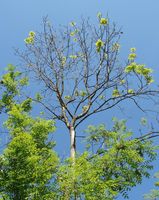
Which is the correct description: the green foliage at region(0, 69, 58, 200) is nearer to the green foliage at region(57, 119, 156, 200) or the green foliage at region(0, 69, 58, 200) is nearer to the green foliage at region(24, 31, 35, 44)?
the green foliage at region(57, 119, 156, 200)

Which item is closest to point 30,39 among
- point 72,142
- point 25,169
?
point 72,142

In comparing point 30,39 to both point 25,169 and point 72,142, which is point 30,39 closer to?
point 72,142

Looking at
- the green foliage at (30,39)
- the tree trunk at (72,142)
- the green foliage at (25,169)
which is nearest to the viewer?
the green foliage at (25,169)

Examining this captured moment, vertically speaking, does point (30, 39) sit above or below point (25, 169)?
above

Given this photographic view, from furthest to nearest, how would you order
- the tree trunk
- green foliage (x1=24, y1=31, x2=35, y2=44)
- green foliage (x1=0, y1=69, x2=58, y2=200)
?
green foliage (x1=24, y1=31, x2=35, y2=44), the tree trunk, green foliage (x1=0, y1=69, x2=58, y2=200)

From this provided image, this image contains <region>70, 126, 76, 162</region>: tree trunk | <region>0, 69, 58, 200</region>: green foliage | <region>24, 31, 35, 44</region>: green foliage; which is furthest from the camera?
<region>24, 31, 35, 44</region>: green foliage

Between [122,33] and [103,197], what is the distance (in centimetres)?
684

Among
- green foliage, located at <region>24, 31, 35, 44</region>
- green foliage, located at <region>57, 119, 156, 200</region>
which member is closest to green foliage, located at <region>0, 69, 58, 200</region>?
green foliage, located at <region>57, 119, 156, 200</region>

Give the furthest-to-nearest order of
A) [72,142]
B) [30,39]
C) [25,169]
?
[30,39] → [72,142] → [25,169]

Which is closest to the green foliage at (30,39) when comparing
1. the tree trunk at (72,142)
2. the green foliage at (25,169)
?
the tree trunk at (72,142)

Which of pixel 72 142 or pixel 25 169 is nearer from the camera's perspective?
pixel 25 169

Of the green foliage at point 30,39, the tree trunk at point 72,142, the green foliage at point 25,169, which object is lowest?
the green foliage at point 25,169

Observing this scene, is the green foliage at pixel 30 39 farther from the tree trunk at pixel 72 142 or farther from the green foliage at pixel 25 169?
the green foliage at pixel 25 169

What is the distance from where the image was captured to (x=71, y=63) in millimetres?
16203
